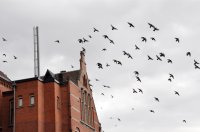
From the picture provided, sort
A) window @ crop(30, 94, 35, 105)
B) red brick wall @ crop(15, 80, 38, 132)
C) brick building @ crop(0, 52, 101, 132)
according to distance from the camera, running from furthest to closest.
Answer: window @ crop(30, 94, 35, 105)
brick building @ crop(0, 52, 101, 132)
red brick wall @ crop(15, 80, 38, 132)

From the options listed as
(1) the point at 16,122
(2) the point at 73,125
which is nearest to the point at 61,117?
(2) the point at 73,125

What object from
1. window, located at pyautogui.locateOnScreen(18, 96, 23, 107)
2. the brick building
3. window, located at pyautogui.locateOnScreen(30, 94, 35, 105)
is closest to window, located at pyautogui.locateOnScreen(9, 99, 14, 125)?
the brick building

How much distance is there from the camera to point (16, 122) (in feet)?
142

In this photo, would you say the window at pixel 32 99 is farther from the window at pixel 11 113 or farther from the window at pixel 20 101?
the window at pixel 11 113

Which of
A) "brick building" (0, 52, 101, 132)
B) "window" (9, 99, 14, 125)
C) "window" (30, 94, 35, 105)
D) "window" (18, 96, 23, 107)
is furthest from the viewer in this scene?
"window" (9, 99, 14, 125)

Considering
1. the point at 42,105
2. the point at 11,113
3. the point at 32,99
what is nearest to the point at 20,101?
the point at 32,99

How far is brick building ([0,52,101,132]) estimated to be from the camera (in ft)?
142

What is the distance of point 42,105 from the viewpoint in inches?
1742

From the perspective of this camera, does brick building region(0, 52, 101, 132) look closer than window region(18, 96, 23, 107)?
Yes

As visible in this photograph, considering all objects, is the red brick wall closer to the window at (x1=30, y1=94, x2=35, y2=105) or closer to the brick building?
the brick building

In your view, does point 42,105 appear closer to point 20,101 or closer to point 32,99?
point 32,99

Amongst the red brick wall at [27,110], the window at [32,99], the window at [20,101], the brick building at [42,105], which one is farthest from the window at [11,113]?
the window at [32,99]

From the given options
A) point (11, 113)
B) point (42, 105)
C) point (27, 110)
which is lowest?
point (27, 110)

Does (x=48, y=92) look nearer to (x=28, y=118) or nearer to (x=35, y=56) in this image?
(x=28, y=118)
